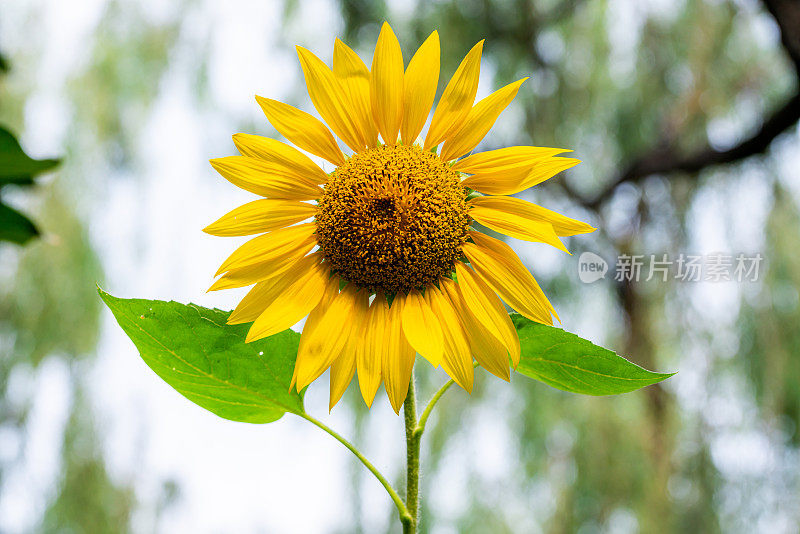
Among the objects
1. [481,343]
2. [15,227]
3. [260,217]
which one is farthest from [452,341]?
[15,227]

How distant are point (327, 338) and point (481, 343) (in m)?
0.08

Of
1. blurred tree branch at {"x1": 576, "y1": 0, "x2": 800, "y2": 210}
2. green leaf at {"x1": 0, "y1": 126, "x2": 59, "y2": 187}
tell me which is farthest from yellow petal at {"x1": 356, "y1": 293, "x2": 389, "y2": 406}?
blurred tree branch at {"x1": 576, "y1": 0, "x2": 800, "y2": 210}

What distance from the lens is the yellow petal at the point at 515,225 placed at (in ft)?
1.10

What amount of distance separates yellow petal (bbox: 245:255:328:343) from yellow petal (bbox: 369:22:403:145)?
8 centimetres

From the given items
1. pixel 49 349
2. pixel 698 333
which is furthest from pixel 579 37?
pixel 49 349

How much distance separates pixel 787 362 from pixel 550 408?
637mm

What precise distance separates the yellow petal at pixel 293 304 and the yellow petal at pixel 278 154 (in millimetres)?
47

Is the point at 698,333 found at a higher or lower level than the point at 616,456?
higher

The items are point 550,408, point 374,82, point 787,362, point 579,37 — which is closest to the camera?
point 374,82

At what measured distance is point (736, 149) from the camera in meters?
1.64

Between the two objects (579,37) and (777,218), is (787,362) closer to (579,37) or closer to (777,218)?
(777,218)

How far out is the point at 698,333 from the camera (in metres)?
1.86

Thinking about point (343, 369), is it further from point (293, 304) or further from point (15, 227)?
point (15, 227)

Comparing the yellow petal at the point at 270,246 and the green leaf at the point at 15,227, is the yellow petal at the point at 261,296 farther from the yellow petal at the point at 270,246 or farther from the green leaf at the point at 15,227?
the green leaf at the point at 15,227
